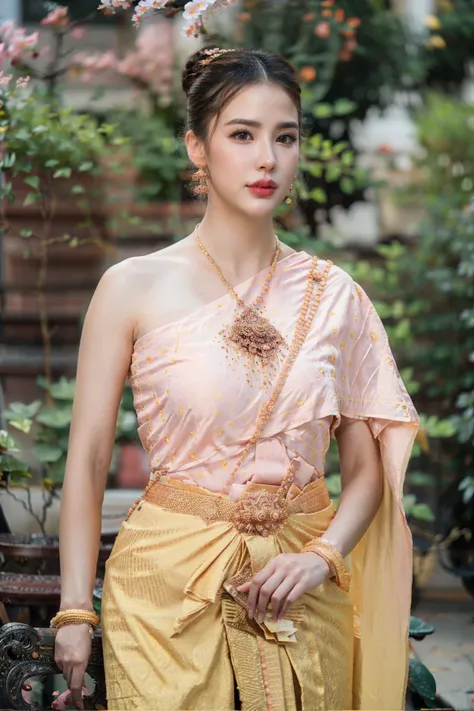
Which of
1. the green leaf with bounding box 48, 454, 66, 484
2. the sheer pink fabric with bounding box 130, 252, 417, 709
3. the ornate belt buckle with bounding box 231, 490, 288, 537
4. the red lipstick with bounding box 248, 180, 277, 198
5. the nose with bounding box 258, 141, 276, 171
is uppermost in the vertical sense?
the nose with bounding box 258, 141, 276, 171

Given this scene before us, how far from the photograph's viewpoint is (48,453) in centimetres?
421

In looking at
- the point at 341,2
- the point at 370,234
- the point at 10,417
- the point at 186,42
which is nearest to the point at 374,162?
the point at 370,234

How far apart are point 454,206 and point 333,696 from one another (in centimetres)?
473

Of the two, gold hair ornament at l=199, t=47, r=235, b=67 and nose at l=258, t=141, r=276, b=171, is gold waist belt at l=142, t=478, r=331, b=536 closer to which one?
nose at l=258, t=141, r=276, b=171

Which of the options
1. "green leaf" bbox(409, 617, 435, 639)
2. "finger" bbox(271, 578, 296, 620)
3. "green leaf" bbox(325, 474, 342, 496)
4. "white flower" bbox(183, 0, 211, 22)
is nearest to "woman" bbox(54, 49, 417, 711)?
"finger" bbox(271, 578, 296, 620)

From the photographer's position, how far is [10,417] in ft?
12.0

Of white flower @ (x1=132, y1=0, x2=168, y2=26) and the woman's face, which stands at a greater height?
white flower @ (x1=132, y1=0, x2=168, y2=26)

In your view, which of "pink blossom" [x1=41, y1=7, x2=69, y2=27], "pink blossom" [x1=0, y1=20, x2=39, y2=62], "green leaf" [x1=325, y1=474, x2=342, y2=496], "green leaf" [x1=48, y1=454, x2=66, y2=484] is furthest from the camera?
"green leaf" [x1=325, y1=474, x2=342, y2=496]

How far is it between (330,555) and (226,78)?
0.92m

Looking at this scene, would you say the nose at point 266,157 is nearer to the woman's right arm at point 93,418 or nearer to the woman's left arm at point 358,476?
the woman's right arm at point 93,418

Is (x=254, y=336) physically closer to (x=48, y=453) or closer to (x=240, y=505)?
(x=240, y=505)

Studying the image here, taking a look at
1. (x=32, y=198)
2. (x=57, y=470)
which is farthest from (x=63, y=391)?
(x=32, y=198)

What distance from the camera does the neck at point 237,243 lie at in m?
2.42

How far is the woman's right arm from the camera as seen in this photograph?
2254mm
